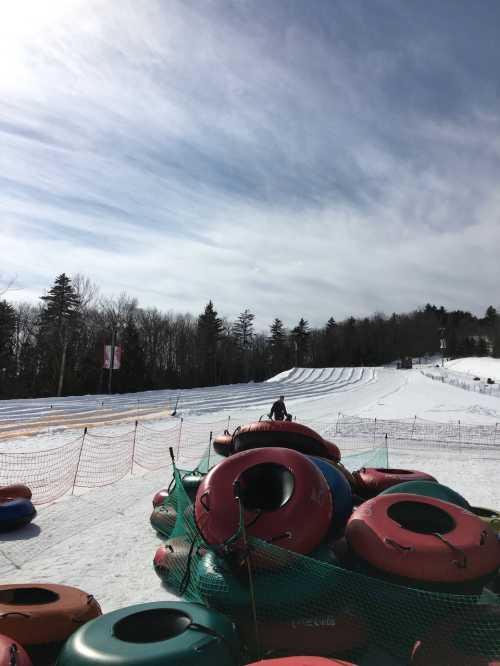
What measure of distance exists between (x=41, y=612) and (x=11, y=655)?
1.05 meters

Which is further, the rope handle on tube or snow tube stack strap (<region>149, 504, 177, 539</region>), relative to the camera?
snow tube stack strap (<region>149, 504, 177, 539</region>)

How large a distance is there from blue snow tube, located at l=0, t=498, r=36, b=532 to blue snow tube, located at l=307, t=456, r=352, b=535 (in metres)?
5.18

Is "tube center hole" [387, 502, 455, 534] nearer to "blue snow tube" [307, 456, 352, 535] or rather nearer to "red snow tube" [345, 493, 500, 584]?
"red snow tube" [345, 493, 500, 584]

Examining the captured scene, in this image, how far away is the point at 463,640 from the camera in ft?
12.9

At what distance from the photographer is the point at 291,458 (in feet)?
19.0

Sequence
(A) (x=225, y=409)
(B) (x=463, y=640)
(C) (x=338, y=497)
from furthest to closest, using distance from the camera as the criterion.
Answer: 1. (A) (x=225, y=409)
2. (C) (x=338, y=497)
3. (B) (x=463, y=640)

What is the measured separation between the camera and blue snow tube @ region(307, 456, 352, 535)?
239 inches

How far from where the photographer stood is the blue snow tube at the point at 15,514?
317 inches

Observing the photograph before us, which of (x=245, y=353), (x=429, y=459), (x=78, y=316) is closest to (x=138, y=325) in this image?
(x=78, y=316)

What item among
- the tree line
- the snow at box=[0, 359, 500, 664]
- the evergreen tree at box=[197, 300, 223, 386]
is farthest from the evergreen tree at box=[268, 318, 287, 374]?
the snow at box=[0, 359, 500, 664]

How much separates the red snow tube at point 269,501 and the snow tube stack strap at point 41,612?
1384 mm

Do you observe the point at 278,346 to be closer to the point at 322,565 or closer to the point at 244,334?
the point at 244,334

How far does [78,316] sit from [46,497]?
48394mm

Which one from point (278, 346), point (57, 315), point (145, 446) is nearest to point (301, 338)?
point (278, 346)
